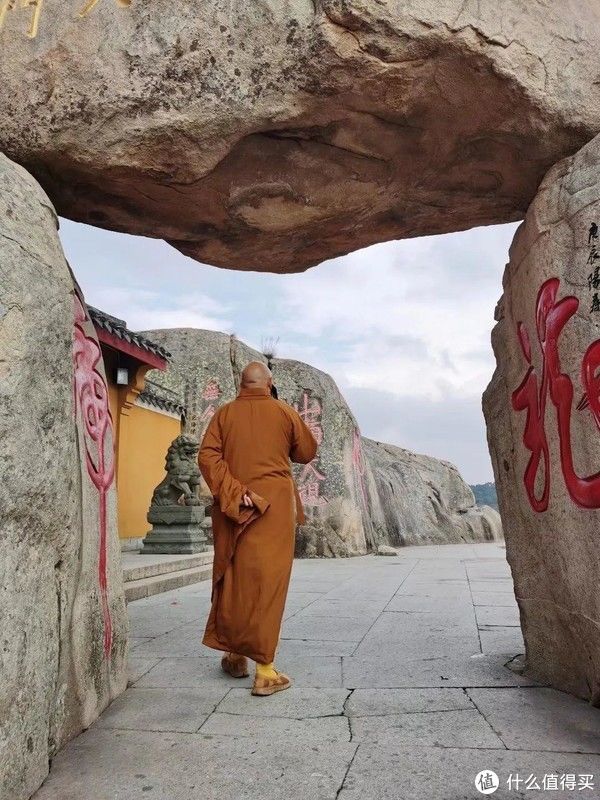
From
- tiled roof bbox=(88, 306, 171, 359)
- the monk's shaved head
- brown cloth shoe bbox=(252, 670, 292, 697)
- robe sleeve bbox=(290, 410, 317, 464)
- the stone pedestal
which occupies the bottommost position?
brown cloth shoe bbox=(252, 670, 292, 697)

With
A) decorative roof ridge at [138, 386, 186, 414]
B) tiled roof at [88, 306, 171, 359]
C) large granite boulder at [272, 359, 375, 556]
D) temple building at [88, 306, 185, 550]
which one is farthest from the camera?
large granite boulder at [272, 359, 375, 556]

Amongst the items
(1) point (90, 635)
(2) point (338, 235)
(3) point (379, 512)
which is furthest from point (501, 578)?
(3) point (379, 512)

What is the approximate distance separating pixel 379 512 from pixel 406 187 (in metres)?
12.2

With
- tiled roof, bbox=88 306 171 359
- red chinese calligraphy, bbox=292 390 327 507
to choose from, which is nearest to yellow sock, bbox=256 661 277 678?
tiled roof, bbox=88 306 171 359

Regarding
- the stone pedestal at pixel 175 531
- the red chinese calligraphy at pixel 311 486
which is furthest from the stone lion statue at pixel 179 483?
the red chinese calligraphy at pixel 311 486

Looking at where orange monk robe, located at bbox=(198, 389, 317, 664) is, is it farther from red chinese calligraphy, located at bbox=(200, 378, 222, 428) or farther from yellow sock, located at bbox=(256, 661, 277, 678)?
red chinese calligraphy, located at bbox=(200, 378, 222, 428)

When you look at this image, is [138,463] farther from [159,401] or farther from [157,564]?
[157,564]

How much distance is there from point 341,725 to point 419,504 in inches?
566

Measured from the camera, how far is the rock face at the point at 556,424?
249 centimetres

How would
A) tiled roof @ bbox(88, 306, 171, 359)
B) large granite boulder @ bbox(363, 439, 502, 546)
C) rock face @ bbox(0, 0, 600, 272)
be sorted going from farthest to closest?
large granite boulder @ bbox(363, 439, 502, 546) → tiled roof @ bbox(88, 306, 171, 359) → rock face @ bbox(0, 0, 600, 272)

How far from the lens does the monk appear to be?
9.92 ft

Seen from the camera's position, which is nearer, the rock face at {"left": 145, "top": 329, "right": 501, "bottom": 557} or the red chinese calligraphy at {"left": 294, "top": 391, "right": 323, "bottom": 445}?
the rock face at {"left": 145, "top": 329, "right": 501, "bottom": 557}

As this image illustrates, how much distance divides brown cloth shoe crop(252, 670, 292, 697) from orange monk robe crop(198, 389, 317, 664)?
9 cm

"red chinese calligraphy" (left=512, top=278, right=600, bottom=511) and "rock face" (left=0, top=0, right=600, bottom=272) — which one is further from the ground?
"rock face" (left=0, top=0, right=600, bottom=272)
